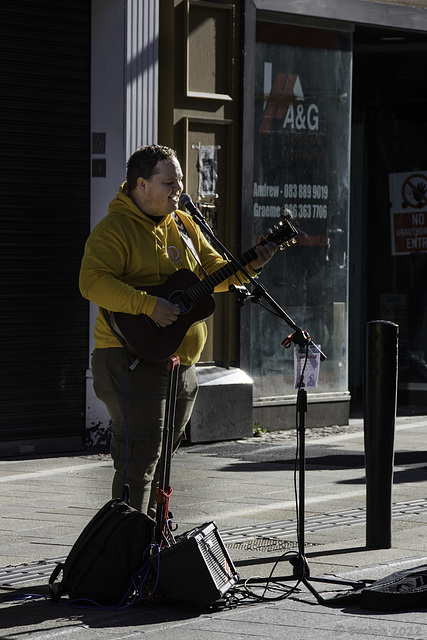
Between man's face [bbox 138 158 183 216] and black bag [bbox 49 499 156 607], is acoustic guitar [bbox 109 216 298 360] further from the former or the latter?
black bag [bbox 49 499 156 607]

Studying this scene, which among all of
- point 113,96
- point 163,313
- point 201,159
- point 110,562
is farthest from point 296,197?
point 110,562

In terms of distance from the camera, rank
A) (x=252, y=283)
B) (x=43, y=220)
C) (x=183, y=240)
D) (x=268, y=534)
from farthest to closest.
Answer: (x=43, y=220) < (x=268, y=534) < (x=183, y=240) < (x=252, y=283)

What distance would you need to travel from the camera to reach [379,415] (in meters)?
6.04

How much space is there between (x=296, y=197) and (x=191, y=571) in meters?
6.59

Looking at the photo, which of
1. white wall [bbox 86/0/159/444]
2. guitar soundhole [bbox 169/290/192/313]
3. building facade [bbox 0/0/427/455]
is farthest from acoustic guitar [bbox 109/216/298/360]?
white wall [bbox 86/0/159/444]

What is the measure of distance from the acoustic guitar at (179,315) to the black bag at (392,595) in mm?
1254

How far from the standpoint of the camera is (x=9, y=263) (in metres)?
9.19

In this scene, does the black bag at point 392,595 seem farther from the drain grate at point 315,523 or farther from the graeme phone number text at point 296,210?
the graeme phone number text at point 296,210

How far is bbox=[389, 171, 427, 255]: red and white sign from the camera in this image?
12.7 metres

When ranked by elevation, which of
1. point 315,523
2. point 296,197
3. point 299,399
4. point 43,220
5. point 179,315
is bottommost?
point 315,523

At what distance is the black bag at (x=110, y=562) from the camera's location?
4848 millimetres

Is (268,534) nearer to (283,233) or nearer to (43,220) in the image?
(283,233)

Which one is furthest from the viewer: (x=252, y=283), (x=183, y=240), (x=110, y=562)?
(x=183, y=240)

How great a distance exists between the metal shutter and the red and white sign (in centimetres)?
434
